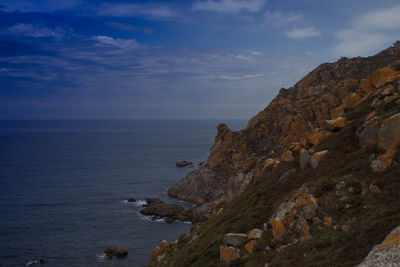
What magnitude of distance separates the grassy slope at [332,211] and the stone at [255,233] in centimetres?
49

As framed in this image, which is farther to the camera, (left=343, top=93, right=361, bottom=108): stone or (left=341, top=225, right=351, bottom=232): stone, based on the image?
(left=343, top=93, right=361, bottom=108): stone

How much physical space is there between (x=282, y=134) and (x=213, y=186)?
80.0 feet

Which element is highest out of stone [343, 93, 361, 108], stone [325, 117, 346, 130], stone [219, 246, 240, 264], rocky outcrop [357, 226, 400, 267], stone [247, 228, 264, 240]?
stone [343, 93, 361, 108]

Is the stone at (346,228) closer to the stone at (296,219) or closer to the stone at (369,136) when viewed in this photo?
the stone at (296,219)

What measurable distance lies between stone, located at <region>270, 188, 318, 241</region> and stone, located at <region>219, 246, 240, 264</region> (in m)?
2.54

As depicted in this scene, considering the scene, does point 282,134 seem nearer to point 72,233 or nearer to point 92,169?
point 72,233

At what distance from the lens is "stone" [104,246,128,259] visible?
4916 centimetres

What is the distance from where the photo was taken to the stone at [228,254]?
16.8 metres

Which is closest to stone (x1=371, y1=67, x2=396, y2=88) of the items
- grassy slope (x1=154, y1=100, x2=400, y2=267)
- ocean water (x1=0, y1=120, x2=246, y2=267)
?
grassy slope (x1=154, y1=100, x2=400, y2=267)

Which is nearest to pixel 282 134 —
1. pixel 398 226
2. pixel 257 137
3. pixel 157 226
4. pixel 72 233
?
pixel 257 137

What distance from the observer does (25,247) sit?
52.1 m

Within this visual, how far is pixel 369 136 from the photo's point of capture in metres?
18.7

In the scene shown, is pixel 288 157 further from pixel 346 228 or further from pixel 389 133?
pixel 346 228

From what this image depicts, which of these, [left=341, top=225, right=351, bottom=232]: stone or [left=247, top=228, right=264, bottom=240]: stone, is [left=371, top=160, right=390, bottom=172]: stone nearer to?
[left=341, top=225, right=351, bottom=232]: stone
